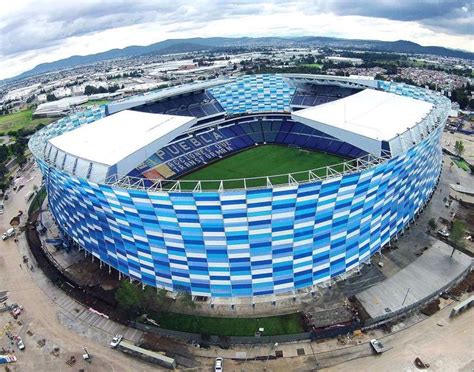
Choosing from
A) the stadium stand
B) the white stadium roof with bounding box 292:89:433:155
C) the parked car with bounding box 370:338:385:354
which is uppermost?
the white stadium roof with bounding box 292:89:433:155

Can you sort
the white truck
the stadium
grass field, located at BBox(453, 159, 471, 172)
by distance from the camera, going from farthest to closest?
1. grass field, located at BBox(453, 159, 471, 172)
2. the white truck
3. the stadium

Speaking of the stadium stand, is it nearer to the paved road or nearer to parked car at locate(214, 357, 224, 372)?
parked car at locate(214, 357, 224, 372)

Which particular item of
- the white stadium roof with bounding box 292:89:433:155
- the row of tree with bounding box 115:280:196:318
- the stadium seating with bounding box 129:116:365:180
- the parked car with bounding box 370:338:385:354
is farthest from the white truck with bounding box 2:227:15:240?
the parked car with bounding box 370:338:385:354

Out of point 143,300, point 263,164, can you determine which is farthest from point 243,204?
point 263,164

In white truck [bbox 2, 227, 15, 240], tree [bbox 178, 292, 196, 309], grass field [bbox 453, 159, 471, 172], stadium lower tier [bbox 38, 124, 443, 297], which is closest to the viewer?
stadium lower tier [bbox 38, 124, 443, 297]

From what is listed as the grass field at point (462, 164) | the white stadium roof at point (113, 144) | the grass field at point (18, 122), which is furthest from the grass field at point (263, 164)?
the grass field at point (18, 122)

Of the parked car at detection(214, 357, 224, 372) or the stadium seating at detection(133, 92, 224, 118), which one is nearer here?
the parked car at detection(214, 357, 224, 372)
